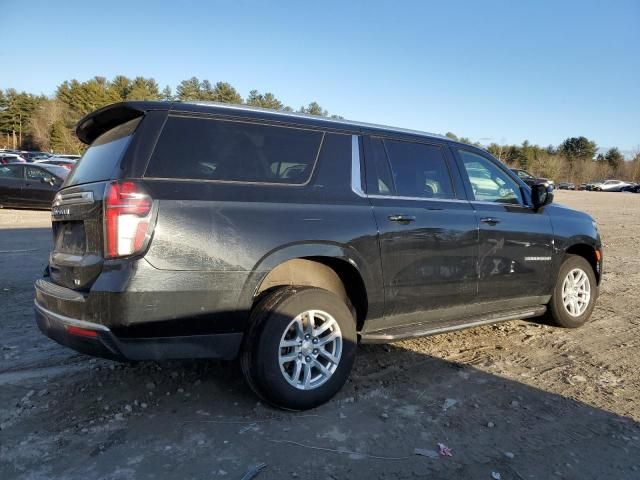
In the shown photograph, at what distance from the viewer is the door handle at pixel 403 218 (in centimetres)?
370

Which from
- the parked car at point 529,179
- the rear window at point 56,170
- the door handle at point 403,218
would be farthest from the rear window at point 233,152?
the rear window at point 56,170

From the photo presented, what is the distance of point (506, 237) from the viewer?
452cm

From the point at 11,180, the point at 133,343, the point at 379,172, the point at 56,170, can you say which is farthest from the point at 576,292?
the point at 11,180

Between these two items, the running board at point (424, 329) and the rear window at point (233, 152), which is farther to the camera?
the running board at point (424, 329)

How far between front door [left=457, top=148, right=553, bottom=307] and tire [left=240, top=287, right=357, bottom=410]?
1554 millimetres

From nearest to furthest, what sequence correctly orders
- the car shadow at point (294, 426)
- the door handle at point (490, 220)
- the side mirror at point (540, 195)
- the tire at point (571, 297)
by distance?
the car shadow at point (294, 426), the door handle at point (490, 220), the side mirror at point (540, 195), the tire at point (571, 297)

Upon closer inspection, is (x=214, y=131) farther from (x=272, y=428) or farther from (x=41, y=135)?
(x=41, y=135)

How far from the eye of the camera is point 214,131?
10.3 feet

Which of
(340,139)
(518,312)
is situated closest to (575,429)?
(518,312)

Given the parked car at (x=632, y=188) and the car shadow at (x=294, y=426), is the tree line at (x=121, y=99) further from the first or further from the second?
the car shadow at (x=294, y=426)

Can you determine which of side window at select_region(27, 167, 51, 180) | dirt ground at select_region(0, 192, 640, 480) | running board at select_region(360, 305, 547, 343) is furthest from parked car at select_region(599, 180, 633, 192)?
dirt ground at select_region(0, 192, 640, 480)

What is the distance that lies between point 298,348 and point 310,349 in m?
0.10

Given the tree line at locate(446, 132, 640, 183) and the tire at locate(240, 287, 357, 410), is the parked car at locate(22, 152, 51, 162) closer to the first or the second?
the tire at locate(240, 287, 357, 410)

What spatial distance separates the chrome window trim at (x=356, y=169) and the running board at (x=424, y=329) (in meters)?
1.05
